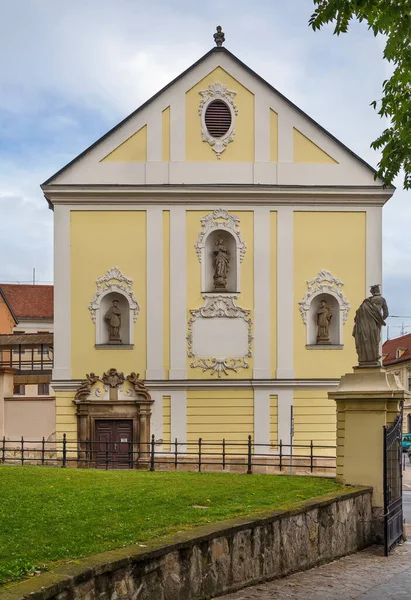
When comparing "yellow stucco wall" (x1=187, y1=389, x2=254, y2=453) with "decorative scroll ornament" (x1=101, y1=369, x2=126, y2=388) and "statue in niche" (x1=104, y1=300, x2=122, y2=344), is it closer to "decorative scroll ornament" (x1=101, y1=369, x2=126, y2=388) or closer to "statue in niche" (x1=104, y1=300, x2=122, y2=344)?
"decorative scroll ornament" (x1=101, y1=369, x2=126, y2=388)

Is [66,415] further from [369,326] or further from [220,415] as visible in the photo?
[369,326]

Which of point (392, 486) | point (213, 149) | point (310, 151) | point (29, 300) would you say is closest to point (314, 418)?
point (310, 151)

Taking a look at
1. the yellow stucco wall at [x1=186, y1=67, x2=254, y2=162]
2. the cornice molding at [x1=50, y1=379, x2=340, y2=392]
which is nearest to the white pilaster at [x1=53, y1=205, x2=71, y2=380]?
the cornice molding at [x1=50, y1=379, x2=340, y2=392]

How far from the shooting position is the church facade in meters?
28.2

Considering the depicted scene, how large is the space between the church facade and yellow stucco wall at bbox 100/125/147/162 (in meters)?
0.03

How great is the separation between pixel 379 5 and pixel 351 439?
336 inches

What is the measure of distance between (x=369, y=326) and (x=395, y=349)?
72.3 m

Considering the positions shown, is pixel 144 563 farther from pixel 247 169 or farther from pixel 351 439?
pixel 247 169

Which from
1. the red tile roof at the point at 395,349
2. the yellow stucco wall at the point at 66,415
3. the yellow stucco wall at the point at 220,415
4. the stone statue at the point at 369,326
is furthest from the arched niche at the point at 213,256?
the red tile roof at the point at 395,349

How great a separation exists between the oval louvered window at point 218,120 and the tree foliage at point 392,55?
667 inches

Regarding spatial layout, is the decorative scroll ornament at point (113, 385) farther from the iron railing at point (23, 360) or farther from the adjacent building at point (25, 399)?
the iron railing at point (23, 360)

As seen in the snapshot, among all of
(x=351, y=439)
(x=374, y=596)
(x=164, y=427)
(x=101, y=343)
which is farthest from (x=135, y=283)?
(x=374, y=596)

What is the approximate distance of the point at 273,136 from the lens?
29078mm

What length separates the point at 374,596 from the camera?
10.4 meters
